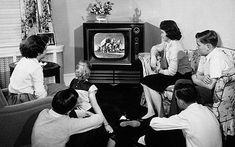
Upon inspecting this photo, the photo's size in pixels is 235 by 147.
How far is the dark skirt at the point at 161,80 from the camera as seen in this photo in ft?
11.9

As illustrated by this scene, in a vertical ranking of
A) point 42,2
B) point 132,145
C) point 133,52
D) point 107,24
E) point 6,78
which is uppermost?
point 42,2

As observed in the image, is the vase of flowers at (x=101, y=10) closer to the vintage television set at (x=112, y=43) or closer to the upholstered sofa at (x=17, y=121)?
the vintage television set at (x=112, y=43)

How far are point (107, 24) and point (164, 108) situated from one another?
1.69 metres

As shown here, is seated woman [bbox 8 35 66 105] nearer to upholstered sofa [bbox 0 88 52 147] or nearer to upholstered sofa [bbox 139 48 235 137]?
upholstered sofa [bbox 0 88 52 147]

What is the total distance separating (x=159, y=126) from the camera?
2.40 metres

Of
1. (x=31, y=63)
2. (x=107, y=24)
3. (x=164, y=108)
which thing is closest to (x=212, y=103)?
(x=164, y=108)

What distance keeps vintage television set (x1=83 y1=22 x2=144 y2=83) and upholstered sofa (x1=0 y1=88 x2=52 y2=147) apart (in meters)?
2.31

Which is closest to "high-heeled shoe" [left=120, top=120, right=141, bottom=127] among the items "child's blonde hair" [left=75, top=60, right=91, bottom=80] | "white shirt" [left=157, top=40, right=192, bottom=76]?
"white shirt" [left=157, top=40, right=192, bottom=76]

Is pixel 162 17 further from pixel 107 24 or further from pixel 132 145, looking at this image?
pixel 132 145

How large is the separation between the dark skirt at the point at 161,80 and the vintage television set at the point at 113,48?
112 cm

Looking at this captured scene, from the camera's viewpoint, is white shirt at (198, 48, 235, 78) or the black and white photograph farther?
white shirt at (198, 48, 235, 78)

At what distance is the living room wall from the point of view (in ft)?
13.8

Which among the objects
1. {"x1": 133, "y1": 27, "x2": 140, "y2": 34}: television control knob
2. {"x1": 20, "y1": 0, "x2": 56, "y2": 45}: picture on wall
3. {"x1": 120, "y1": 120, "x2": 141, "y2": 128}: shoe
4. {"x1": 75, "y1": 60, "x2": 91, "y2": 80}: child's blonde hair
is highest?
{"x1": 20, "y1": 0, "x2": 56, "y2": 45}: picture on wall

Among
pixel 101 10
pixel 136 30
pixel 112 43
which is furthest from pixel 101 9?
pixel 136 30
